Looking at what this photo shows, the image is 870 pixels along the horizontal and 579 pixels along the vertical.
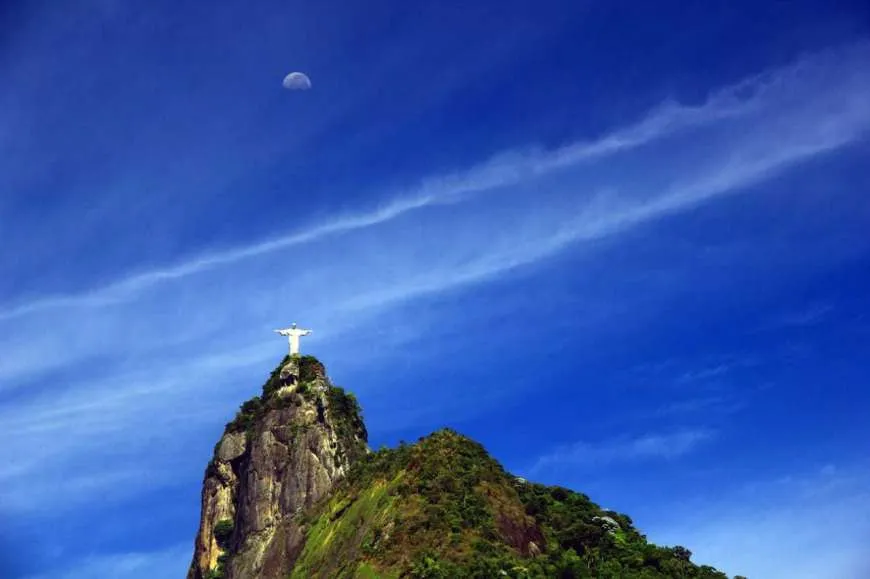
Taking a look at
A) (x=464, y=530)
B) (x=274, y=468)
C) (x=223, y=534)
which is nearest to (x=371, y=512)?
(x=464, y=530)

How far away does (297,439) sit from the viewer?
123 metres

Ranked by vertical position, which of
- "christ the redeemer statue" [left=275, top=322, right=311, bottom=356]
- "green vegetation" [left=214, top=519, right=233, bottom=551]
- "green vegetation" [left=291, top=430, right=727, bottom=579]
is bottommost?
"green vegetation" [left=291, top=430, right=727, bottom=579]

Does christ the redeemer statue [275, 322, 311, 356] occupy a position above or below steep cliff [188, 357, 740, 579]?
above

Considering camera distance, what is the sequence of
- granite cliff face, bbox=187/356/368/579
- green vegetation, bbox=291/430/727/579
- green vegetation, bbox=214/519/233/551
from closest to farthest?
1. green vegetation, bbox=291/430/727/579
2. granite cliff face, bbox=187/356/368/579
3. green vegetation, bbox=214/519/233/551

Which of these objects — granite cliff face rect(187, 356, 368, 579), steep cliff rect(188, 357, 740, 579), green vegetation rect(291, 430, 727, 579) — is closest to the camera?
green vegetation rect(291, 430, 727, 579)

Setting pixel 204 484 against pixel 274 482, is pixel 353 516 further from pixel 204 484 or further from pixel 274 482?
pixel 204 484

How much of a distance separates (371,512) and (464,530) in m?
13.3

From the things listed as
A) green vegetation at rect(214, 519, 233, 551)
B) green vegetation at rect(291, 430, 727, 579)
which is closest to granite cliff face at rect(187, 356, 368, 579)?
green vegetation at rect(214, 519, 233, 551)

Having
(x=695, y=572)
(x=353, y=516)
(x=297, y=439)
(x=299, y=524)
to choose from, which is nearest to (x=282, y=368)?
(x=297, y=439)

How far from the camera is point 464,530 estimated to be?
75688 mm

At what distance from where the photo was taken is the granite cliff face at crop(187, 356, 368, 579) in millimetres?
115500

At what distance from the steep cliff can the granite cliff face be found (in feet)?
0.58

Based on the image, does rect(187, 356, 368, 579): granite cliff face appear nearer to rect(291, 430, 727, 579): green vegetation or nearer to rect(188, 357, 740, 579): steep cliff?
rect(188, 357, 740, 579): steep cliff

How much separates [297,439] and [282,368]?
46.9 ft
